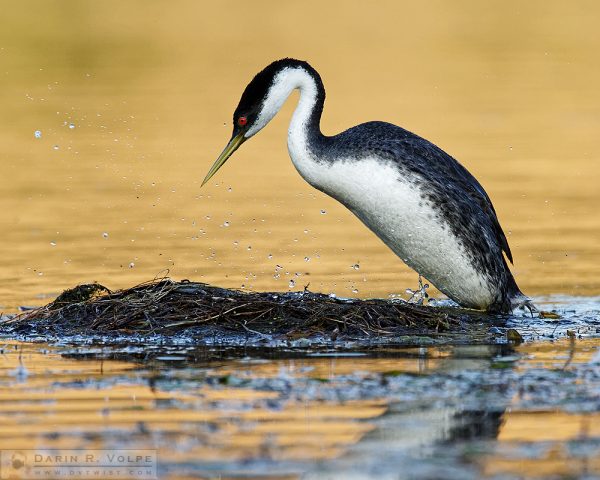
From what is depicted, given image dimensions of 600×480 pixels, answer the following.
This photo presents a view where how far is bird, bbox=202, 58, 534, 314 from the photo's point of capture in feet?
35.9

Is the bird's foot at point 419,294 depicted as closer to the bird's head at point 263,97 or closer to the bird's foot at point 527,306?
the bird's foot at point 527,306

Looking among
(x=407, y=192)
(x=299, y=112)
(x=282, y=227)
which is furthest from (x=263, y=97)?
(x=282, y=227)

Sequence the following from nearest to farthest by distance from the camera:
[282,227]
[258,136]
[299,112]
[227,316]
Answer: [227,316] → [299,112] → [282,227] → [258,136]

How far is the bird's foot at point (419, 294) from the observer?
37.9 feet

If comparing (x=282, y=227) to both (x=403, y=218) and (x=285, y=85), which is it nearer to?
(x=285, y=85)

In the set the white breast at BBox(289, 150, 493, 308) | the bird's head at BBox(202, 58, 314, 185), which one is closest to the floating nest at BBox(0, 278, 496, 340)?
the white breast at BBox(289, 150, 493, 308)

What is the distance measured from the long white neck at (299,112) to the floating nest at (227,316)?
109 cm

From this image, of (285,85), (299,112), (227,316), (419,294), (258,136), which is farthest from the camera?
(258,136)

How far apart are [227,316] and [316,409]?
2678 millimetres

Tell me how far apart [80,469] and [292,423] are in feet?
3.72

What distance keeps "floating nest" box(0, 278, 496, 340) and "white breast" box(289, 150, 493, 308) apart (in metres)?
0.64

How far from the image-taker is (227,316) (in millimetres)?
A: 10125

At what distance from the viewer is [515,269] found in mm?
13109

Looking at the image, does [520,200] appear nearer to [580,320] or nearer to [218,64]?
[580,320]
